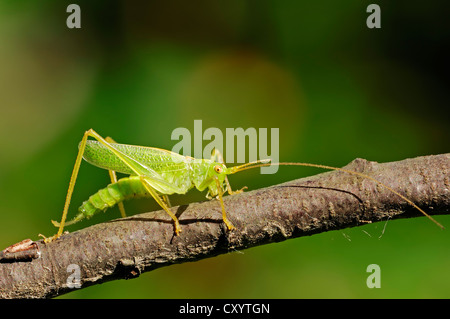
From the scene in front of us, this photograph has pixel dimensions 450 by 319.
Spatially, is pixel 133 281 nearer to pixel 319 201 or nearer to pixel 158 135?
pixel 158 135

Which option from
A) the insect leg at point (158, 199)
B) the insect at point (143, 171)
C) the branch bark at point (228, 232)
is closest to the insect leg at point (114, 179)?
the insect at point (143, 171)

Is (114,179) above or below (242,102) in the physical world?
below

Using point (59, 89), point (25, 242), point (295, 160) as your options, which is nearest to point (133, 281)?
point (25, 242)

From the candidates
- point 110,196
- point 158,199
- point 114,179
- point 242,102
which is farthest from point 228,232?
point 242,102

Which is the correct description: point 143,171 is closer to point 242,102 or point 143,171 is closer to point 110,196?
point 110,196

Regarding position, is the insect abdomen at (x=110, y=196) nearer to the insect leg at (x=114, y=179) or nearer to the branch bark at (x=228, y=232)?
the insect leg at (x=114, y=179)

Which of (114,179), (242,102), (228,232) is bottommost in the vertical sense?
(228,232)

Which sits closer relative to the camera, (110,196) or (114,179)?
(110,196)

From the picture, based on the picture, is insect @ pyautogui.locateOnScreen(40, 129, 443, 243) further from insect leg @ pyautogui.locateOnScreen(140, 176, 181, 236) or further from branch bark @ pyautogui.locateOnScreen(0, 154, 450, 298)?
branch bark @ pyautogui.locateOnScreen(0, 154, 450, 298)

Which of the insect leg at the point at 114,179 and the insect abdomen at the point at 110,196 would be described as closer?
the insect abdomen at the point at 110,196
